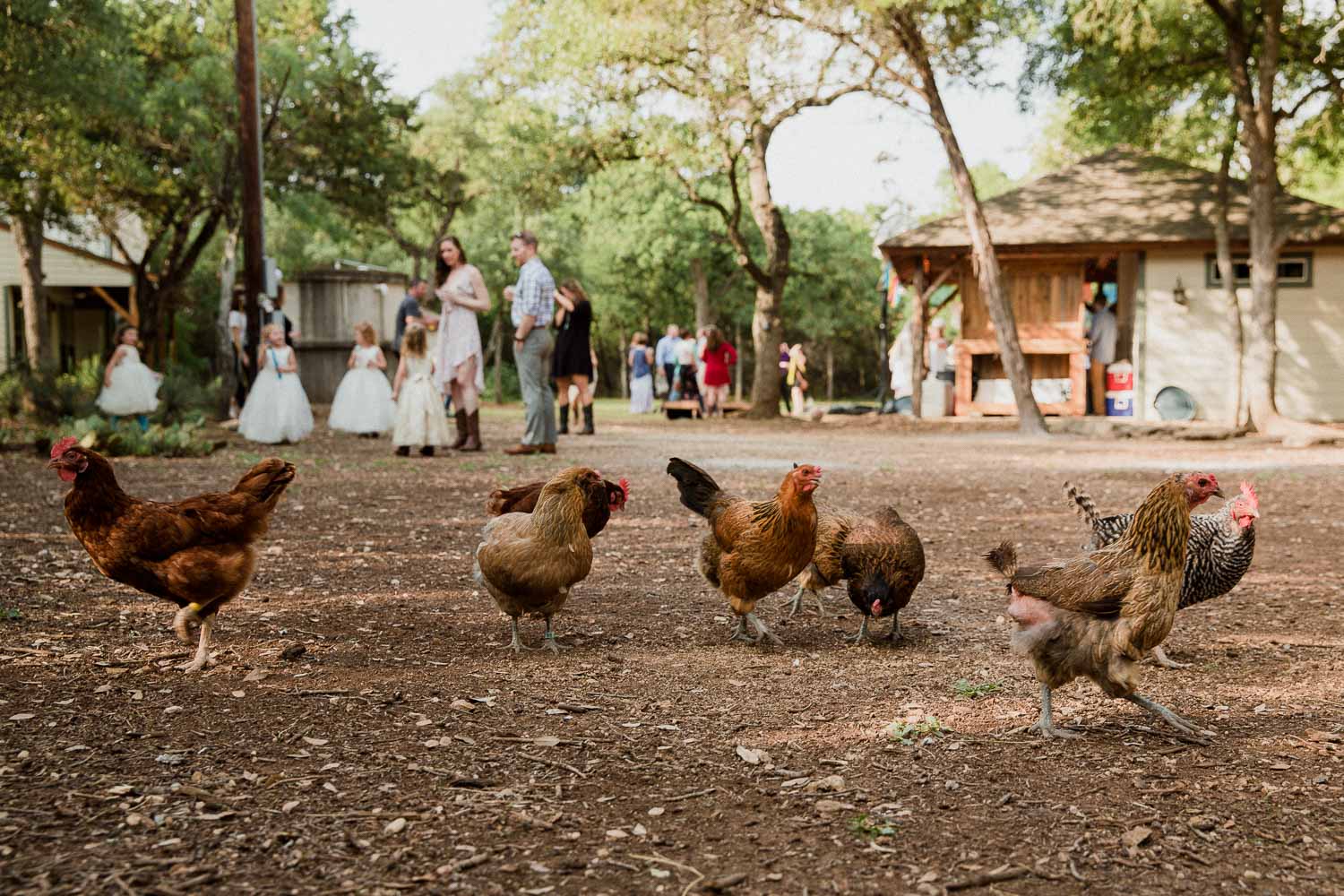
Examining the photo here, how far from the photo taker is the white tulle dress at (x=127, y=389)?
17.9 metres

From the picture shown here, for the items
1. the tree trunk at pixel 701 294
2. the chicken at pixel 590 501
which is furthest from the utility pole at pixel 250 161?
the tree trunk at pixel 701 294

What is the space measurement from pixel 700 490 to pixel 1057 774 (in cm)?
260

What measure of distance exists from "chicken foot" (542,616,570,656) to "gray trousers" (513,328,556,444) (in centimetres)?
773

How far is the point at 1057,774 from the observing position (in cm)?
379

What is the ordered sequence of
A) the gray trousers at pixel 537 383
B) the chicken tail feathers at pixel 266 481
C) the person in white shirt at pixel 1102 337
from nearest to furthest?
the chicken tail feathers at pixel 266 481 < the gray trousers at pixel 537 383 < the person in white shirt at pixel 1102 337

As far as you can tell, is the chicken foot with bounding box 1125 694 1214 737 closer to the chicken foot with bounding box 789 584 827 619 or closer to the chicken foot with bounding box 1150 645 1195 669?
the chicken foot with bounding box 1150 645 1195 669

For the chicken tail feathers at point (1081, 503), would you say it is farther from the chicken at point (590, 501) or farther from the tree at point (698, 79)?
the tree at point (698, 79)

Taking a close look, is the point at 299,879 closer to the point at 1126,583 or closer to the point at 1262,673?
the point at 1126,583

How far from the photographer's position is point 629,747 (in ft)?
13.2

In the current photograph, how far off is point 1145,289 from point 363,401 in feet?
50.6

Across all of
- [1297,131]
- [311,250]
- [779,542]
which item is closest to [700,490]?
[779,542]

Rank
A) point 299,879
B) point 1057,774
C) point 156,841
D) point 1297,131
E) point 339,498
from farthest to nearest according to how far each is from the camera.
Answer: point 1297,131 → point 339,498 → point 1057,774 → point 156,841 → point 299,879

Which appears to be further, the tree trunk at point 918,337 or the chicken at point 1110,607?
→ the tree trunk at point 918,337

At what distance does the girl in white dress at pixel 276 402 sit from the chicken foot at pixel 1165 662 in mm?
13643
